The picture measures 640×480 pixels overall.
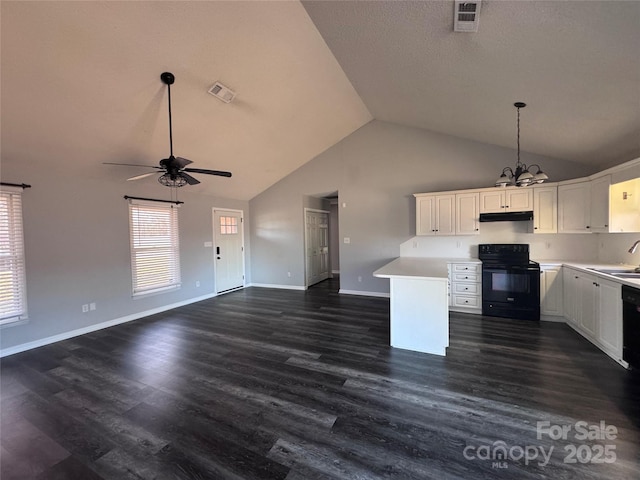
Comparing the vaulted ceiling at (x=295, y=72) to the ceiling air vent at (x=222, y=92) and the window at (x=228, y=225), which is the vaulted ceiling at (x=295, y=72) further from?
the window at (x=228, y=225)

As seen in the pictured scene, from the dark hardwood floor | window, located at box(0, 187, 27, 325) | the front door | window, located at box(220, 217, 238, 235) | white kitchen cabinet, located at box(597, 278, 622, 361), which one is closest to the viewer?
the dark hardwood floor

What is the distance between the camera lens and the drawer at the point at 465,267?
4.51 metres

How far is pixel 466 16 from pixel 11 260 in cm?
579

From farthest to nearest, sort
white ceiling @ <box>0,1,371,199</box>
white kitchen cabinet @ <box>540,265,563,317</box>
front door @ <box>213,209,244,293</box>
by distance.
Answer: front door @ <box>213,209,244,293</box> < white kitchen cabinet @ <box>540,265,563,317</box> < white ceiling @ <box>0,1,371,199</box>

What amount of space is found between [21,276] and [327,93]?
17.0 ft

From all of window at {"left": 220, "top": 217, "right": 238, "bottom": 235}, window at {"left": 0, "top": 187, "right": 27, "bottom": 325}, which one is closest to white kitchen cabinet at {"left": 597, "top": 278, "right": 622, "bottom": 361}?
window at {"left": 220, "top": 217, "right": 238, "bottom": 235}

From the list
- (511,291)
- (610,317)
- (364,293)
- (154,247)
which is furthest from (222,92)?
(610,317)

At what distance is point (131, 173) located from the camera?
4.50 metres

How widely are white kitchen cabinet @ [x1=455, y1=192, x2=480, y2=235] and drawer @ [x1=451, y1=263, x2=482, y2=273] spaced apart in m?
0.63

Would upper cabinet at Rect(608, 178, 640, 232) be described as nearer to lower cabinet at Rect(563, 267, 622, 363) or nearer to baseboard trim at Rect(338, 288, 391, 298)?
lower cabinet at Rect(563, 267, 622, 363)

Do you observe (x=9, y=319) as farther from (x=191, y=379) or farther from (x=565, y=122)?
(x=565, y=122)

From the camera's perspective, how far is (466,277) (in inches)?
181

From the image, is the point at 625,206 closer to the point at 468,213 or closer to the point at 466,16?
the point at 468,213

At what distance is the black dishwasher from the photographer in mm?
2510
